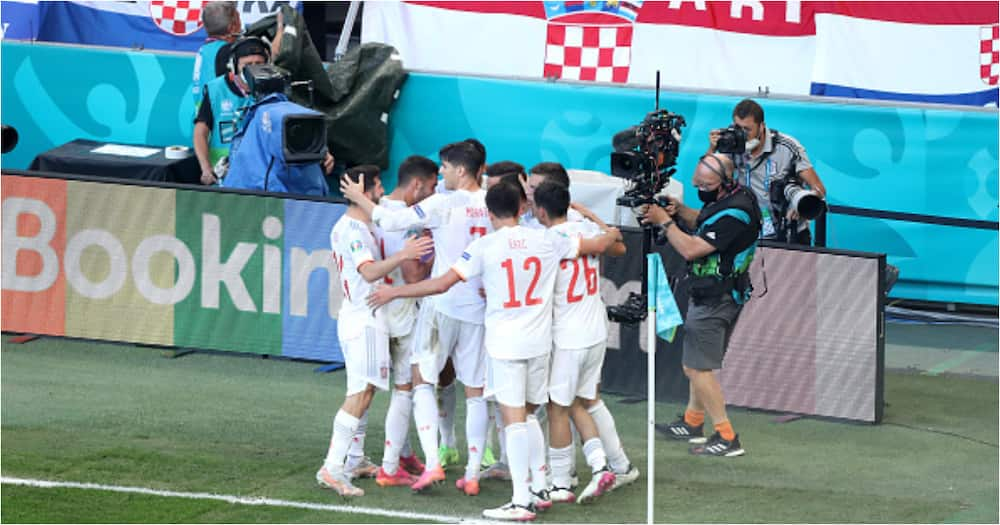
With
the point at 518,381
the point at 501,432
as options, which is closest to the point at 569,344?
the point at 518,381

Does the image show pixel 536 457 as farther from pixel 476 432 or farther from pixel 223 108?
pixel 223 108

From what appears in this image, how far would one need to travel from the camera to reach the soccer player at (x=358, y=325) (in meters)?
9.34

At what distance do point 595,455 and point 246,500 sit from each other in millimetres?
1914

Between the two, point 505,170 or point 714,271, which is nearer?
point 505,170

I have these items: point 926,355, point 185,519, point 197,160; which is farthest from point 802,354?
point 197,160

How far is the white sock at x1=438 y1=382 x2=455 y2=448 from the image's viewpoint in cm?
1009

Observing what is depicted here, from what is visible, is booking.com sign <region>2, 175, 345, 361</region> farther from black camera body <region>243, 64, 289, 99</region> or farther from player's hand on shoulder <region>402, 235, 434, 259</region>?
player's hand on shoulder <region>402, 235, 434, 259</region>

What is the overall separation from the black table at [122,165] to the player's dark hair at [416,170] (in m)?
5.16

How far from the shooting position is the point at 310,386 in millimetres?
12070

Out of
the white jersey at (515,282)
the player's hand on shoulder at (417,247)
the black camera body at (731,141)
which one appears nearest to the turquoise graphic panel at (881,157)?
the black camera body at (731,141)

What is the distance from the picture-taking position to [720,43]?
15.6 m

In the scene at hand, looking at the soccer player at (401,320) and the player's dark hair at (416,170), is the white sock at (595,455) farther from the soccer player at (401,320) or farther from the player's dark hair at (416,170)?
the player's dark hair at (416,170)

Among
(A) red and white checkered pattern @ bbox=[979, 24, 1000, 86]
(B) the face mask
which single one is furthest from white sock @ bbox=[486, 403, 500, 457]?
(A) red and white checkered pattern @ bbox=[979, 24, 1000, 86]

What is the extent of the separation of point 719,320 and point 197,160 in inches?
228
